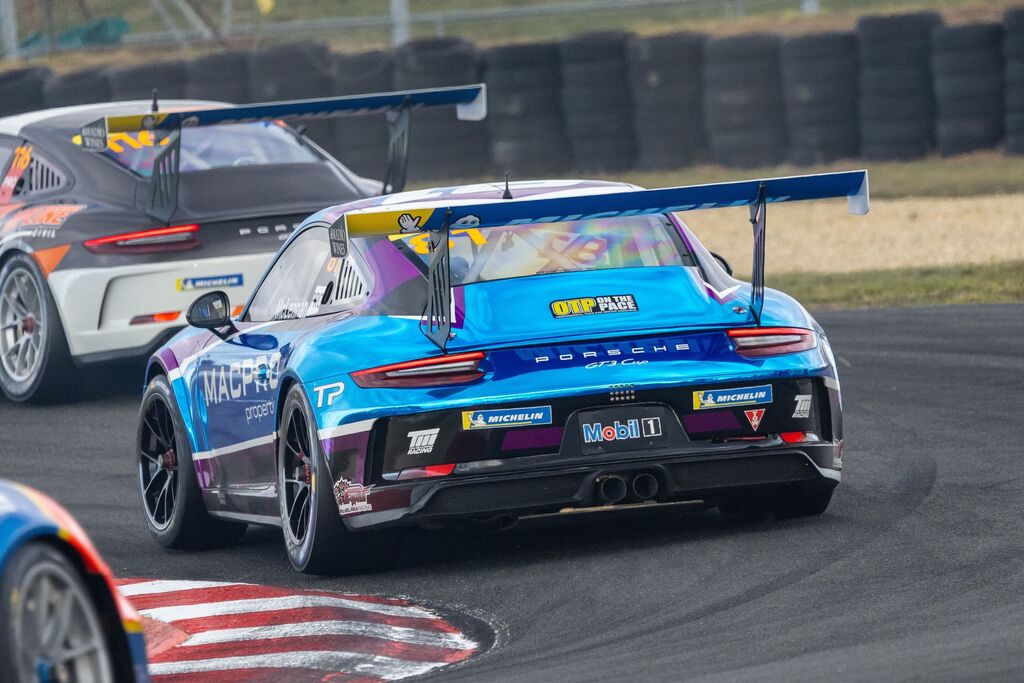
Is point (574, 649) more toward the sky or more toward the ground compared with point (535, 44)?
more toward the ground

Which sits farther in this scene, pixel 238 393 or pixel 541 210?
pixel 238 393

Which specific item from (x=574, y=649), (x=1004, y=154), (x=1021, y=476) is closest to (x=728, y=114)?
(x=1004, y=154)

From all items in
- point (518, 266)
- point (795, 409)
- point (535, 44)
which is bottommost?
point (795, 409)

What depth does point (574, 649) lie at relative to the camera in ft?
18.5

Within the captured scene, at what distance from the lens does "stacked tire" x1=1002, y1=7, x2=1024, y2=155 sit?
20.8 m

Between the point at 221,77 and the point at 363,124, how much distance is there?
1.95m

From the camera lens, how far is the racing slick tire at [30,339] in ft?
37.7

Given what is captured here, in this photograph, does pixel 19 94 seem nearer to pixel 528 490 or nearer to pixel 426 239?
pixel 426 239

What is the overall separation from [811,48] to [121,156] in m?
11.8

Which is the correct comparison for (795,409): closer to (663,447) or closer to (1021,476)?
(663,447)

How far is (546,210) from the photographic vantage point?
6.59 m

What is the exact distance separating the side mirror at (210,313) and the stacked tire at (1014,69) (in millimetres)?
14531

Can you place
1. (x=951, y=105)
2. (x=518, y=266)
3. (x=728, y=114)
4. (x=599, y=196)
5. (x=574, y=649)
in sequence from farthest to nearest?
(x=728, y=114), (x=951, y=105), (x=518, y=266), (x=599, y=196), (x=574, y=649)

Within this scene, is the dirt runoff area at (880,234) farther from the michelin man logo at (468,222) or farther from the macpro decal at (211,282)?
the michelin man logo at (468,222)
